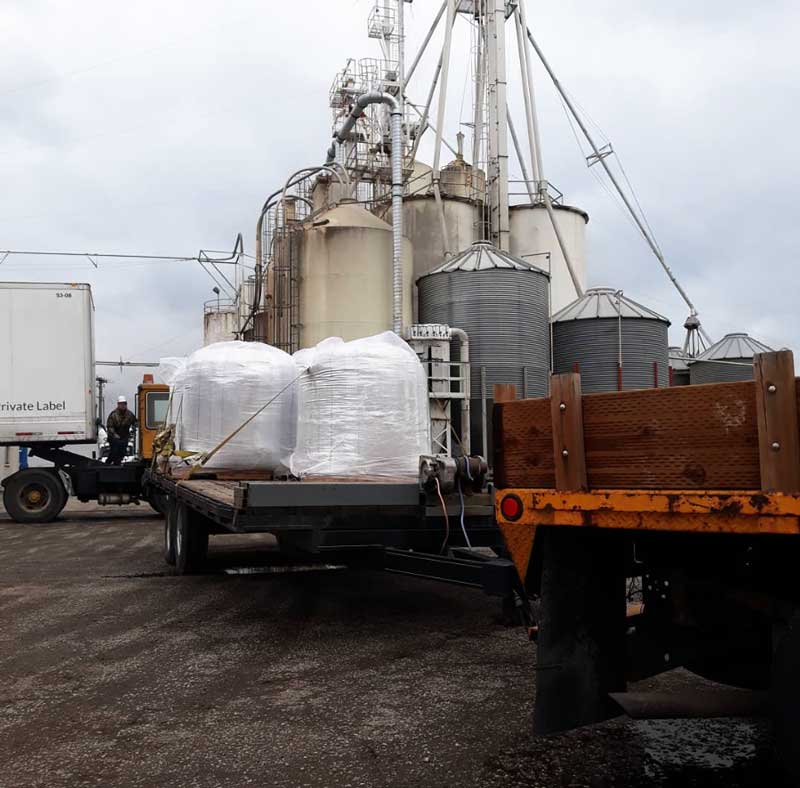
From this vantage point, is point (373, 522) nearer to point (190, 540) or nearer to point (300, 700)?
point (300, 700)

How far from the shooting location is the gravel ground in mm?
3859

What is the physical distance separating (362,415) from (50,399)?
1114 cm

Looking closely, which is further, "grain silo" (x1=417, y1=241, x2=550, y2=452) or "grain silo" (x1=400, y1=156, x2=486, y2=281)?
"grain silo" (x1=400, y1=156, x2=486, y2=281)

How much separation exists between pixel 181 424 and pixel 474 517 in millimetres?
3687

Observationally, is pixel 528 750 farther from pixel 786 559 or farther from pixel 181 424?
pixel 181 424

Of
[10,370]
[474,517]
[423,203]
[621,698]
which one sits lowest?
[621,698]

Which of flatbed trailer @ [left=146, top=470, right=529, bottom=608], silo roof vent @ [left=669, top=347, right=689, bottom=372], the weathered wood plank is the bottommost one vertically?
flatbed trailer @ [left=146, top=470, right=529, bottom=608]

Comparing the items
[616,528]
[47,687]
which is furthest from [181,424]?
[616,528]

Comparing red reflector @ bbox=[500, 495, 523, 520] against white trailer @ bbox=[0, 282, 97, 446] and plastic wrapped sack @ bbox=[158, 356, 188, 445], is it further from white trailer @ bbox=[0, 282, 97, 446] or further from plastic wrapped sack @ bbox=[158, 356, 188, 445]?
white trailer @ bbox=[0, 282, 97, 446]

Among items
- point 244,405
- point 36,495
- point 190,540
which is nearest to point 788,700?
point 244,405

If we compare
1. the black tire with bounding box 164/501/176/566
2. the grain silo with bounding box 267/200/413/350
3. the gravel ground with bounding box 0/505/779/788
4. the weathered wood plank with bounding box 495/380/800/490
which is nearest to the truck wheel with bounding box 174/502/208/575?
the black tire with bounding box 164/501/176/566

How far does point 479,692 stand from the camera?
5016 mm

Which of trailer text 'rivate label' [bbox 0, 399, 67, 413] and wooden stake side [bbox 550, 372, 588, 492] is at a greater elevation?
trailer text 'rivate label' [bbox 0, 399, 67, 413]

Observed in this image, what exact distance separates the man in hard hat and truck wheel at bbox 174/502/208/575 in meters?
7.70
